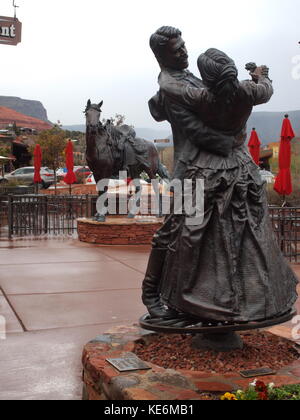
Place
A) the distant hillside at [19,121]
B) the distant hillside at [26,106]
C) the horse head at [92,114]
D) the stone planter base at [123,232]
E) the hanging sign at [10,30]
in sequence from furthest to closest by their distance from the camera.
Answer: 1. the distant hillside at [26,106]
2. the distant hillside at [19,121]
3. the stone planter base at [123,232]
4. the horse head at [92,114]
5. the hanging sign at [10,30]

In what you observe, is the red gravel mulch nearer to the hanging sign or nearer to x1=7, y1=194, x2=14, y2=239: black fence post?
the hanging sign

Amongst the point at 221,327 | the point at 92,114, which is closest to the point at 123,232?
the point at 92,114

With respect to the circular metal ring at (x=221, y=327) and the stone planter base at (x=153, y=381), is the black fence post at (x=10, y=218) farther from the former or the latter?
the circular metal ring at (x=221, y=327)

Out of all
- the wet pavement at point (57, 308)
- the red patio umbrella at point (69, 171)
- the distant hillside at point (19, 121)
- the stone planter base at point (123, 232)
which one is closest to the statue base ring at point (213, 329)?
the wet pavement at point (57, 308)

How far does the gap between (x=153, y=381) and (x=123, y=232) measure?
820 cm

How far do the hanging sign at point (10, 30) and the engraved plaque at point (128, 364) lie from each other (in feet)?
28.8

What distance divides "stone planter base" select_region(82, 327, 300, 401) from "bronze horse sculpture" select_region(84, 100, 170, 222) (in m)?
7.98

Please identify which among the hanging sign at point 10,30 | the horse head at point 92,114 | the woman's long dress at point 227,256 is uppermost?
the hanging sign at point 10,30

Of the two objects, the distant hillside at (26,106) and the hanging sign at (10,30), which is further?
the distant hillside at (26,106)

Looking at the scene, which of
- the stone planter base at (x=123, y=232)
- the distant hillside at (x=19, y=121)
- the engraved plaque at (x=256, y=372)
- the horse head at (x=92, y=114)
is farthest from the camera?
the distant hillside at (x=19, y=121)

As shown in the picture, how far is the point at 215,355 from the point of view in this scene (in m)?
3.51

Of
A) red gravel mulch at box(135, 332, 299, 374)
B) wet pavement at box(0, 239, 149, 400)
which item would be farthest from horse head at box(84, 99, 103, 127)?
red gravel mulch at box(135, 332, 299, 374)

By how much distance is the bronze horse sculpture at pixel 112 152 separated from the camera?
1098 centimetres

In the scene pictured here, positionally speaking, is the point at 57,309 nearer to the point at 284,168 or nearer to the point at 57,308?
the point at 57,308
